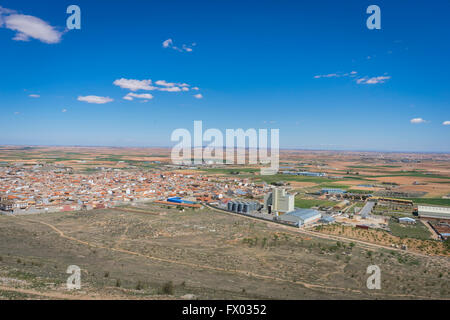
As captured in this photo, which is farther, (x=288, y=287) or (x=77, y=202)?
(x=77, y=202)

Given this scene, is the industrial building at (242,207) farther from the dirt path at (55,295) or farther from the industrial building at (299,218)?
the dirt path at (55,295)

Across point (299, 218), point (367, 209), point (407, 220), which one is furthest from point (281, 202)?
point (407, 220)

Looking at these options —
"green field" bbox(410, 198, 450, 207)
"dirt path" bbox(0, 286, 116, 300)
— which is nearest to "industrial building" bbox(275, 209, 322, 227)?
"dirt path" bbox(0, 286, 116, 300)

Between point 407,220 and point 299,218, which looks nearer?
point 299,218

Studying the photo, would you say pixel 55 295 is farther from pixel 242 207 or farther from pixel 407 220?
pixel 407 220

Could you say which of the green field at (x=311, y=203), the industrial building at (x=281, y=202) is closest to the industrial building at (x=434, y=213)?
the green field at (x=311, y=203)
